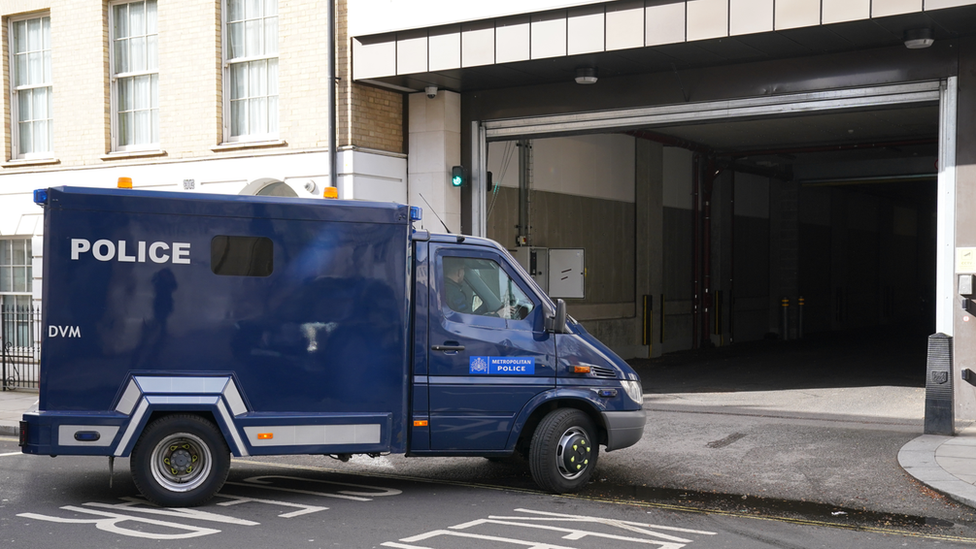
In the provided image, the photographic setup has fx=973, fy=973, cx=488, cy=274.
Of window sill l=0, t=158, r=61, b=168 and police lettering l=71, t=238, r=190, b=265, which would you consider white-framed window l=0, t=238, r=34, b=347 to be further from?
police lettering l=71, t=238, r=190, b=265

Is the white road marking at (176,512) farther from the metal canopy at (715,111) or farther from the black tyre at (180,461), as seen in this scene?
the metal canopy at (715,111)

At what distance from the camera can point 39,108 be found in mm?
17469

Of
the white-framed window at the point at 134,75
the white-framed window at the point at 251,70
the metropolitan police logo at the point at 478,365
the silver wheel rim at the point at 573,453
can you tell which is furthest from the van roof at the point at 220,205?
the white-framed window at the point at 134,75

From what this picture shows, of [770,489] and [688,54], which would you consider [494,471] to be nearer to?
[770,489]

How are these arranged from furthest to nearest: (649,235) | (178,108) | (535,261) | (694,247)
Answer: (694,247), (649,235), (535,261), (178,108)

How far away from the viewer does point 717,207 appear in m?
25.3

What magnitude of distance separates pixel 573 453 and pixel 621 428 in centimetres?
49

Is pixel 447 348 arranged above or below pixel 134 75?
below

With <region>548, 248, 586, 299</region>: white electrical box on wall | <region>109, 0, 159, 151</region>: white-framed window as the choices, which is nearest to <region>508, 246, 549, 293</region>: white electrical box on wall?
<region>548, 248, 586, 299</region>: white electrical box on wall

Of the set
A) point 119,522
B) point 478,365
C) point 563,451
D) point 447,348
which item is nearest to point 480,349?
point 478,365

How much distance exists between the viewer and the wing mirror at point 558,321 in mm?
8148

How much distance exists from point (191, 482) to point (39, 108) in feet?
40.4

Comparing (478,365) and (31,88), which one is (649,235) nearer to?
(31,88)

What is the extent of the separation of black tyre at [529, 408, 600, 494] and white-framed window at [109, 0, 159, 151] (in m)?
10.6
